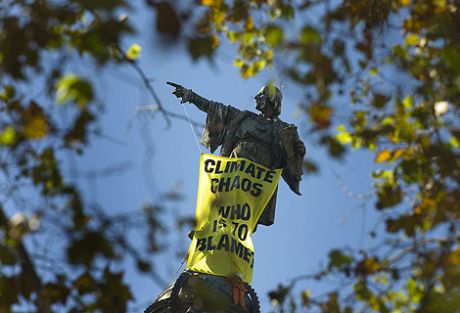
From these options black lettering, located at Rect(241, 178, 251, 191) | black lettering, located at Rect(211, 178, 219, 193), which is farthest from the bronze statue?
black lettering, located at Rect(211, 178, 219, 193)

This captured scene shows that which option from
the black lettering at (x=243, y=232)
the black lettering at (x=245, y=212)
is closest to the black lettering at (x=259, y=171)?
the black lettering at (x=245, y=212)

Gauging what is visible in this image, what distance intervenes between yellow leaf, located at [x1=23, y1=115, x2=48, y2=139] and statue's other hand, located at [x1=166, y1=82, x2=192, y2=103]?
24.1 ft

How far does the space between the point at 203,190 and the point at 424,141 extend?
5072mm

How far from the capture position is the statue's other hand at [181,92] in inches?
677

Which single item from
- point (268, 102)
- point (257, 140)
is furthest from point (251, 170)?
point (268, 102)

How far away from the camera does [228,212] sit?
53.3 ft

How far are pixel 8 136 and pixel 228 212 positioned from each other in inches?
256

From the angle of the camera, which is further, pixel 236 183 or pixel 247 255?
pixel 236 183

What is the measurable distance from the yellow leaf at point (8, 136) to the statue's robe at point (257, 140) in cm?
726

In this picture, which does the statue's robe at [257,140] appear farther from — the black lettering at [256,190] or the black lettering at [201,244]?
the black lettering at [201,244]

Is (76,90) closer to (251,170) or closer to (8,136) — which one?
(8,136)

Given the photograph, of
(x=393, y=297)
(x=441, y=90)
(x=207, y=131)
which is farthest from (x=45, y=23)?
(x=207, y=131)

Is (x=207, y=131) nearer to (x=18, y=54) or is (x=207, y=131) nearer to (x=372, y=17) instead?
(x=372, y=17)

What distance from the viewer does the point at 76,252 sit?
9.33 metres
